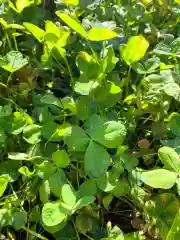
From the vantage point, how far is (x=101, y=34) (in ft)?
3.51

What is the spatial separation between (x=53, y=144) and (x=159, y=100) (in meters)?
0.26

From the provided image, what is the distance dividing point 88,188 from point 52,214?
9 cm

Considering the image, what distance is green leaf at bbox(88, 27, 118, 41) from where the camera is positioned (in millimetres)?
1059

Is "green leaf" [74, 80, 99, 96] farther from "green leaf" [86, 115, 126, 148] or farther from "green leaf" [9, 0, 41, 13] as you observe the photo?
"green leaf" [9, 0, 41, 13]

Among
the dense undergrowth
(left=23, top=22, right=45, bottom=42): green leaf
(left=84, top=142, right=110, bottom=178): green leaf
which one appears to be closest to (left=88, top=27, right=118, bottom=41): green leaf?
the dense undergrowth

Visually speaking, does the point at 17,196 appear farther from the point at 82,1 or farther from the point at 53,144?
the point at 82,1

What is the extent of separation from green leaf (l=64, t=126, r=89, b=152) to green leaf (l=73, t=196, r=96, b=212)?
0.38 feet

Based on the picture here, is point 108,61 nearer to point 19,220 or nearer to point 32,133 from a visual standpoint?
point 32,133

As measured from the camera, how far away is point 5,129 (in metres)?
1.10

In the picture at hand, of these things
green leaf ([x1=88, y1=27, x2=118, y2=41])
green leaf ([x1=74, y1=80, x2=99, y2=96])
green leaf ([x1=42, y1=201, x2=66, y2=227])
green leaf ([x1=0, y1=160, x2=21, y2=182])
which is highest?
green leaf ([x1=88, y1=27, x2=118, y2=41])

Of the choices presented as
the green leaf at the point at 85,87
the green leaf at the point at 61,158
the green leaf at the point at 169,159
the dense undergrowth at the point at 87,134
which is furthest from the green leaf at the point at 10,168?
the green leaf at the point at 169,159

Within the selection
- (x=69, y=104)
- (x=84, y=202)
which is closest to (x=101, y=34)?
(x=69, y=104)

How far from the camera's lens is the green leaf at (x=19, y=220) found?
985 millimetres

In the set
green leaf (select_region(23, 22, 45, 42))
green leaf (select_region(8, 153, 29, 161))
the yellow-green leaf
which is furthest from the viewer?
the yellow-green leaf
